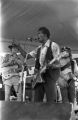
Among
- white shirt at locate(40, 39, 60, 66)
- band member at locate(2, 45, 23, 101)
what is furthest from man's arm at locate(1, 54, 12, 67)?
white shirt at locate(40, 39, 60, 66)

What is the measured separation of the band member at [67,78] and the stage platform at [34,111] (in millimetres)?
1153

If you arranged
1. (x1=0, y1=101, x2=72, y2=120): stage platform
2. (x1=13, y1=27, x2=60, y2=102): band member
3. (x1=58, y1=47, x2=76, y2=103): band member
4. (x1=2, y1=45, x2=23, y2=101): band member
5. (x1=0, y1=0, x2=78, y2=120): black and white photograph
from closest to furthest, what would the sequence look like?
(x1=0, y1=101, x2=72, y2=120): stage platform → (x1=0, y1=0, x2=78, y2=120): black and white photograph → (x1=13, y1=27, x2=60, y2=102): band member → (x1=58, y1=47, x2=76, y2=103): band member → (x1=2, y1=45, x2=23, y2=101): band member

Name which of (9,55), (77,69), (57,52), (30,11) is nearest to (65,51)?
(57,52)

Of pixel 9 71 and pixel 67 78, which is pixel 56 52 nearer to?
pixel 67 78

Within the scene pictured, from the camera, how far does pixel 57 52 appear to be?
277 centimetres

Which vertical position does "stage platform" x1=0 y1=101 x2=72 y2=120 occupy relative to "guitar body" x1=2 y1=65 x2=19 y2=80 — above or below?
below

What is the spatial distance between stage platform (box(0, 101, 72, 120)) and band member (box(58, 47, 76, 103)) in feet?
3.78

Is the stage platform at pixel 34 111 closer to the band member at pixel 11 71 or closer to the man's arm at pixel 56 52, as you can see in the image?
the man's arm at pixel 56 52

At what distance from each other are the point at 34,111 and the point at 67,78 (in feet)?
4.32

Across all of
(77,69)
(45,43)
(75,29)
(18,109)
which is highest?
(75,29)

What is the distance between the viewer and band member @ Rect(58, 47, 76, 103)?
2910 millimetres

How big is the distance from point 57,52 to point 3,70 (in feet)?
3.68

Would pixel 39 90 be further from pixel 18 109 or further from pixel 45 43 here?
pixel 18 109

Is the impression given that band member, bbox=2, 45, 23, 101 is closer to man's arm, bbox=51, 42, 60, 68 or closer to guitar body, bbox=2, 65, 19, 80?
guitar body, bbox=2, 65, 19, 80
